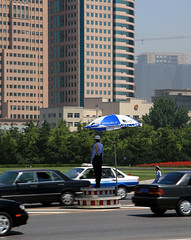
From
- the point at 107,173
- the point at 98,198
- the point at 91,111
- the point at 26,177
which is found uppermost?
the point at 26,177

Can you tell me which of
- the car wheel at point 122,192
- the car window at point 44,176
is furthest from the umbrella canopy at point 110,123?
the car wheel at point 122,192

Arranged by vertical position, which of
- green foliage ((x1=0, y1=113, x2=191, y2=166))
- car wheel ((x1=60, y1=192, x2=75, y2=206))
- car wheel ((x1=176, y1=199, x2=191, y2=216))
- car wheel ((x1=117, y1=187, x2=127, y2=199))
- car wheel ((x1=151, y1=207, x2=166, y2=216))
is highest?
car wheel ((x1=176, y1=199, x2=191, y2=216))

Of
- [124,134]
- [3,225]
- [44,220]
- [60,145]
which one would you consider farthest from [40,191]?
[124,134]

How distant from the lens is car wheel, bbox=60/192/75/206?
73.8 feet

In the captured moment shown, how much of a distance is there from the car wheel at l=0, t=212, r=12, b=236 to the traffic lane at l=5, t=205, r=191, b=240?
227 mm

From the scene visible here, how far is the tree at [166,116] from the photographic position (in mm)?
150250

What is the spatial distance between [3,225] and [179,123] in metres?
141

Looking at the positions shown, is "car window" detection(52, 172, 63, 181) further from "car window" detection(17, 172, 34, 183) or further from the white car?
the white car

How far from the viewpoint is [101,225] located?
1644 cm

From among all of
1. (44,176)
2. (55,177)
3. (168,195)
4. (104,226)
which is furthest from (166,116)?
(104,226)

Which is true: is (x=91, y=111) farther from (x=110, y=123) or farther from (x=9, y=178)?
(x=9, y=178)

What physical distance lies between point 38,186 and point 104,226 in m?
6.09

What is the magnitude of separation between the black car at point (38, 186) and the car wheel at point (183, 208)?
523 cm

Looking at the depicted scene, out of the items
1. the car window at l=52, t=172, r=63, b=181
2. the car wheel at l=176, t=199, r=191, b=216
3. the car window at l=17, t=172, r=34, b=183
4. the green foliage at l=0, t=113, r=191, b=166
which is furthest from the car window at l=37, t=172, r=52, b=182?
the green foliage at l=0, t=113, r=191, b=166
